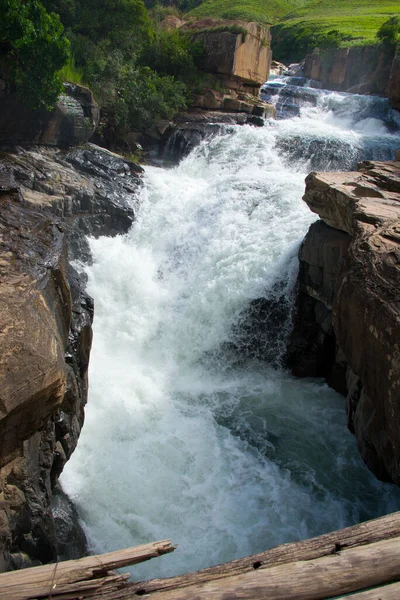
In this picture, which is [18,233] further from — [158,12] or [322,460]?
[158,12]

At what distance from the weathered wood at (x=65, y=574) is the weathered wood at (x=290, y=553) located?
6.2 inches

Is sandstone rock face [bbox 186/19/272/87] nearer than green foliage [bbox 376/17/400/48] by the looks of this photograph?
Yes

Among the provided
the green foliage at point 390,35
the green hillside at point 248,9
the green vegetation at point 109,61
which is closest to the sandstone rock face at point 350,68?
the green foliage at point 390,35

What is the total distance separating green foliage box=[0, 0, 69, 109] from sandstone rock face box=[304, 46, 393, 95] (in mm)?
13912

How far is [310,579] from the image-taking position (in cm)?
238

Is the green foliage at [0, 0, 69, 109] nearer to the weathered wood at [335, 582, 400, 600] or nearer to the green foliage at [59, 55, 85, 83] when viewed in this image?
the green foliage at [59, 55, 85, 83]

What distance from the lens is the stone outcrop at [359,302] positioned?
15.4ft

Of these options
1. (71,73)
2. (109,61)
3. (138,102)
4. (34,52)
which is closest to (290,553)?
(34,52)

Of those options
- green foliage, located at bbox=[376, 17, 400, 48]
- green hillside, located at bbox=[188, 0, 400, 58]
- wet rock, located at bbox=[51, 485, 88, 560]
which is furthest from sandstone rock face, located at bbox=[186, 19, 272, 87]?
wet rock, located at bbox=[51, 485, 88, 560]

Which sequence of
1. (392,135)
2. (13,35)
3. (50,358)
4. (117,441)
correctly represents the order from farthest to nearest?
(392,135) < (13,35) < (117,441) < (50,358)

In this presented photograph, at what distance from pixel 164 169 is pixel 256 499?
375 inches

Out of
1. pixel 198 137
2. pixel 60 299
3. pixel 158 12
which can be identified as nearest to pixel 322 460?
pixel 60 299

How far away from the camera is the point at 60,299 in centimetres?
458

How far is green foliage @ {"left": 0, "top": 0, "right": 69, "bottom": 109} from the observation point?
955 cm
